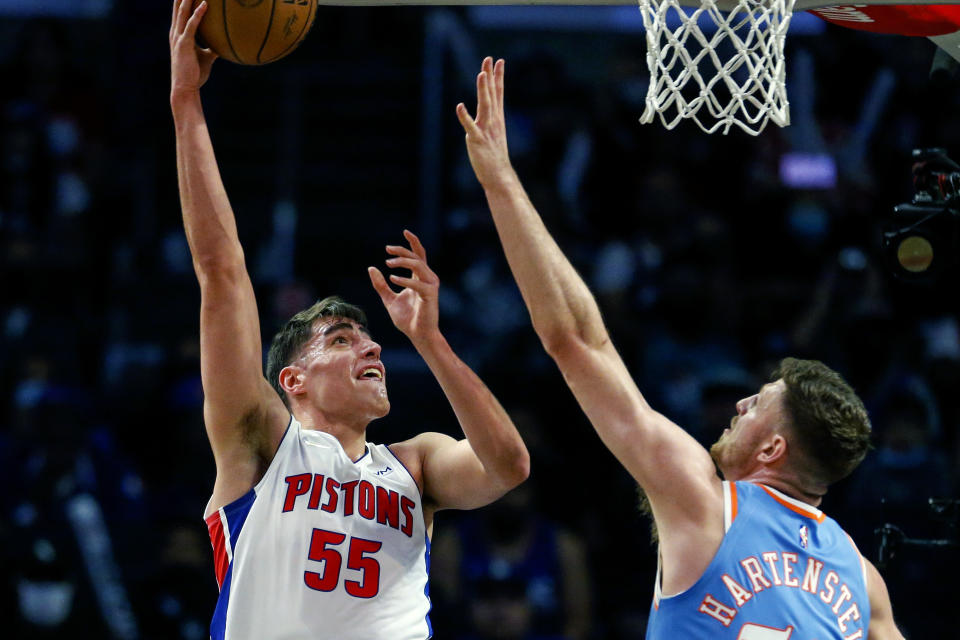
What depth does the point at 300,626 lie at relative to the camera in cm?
367

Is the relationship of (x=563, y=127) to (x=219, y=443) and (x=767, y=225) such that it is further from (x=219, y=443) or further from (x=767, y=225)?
(x=219, y=443)

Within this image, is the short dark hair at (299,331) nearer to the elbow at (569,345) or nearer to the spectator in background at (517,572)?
the elbow at (569,345)

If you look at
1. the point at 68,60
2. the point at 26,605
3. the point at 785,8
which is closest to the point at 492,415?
the point at 785,8

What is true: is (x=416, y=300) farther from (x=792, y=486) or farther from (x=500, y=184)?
(x=792, y=486)

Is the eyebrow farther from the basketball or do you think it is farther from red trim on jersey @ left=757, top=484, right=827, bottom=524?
red trim on jersey @ left=757, top=484, right=827, bottom=524

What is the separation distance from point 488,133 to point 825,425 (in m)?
1.21

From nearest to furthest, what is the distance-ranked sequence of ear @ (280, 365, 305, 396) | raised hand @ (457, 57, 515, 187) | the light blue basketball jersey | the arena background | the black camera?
the light blue basketball jersey
raised hand @ (457, 57, 515, 187)
ear @ (280, 365, 305, 396)
the black camera
the arena background

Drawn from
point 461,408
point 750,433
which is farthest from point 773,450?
point 461,408

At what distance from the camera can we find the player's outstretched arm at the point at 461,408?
3895mm

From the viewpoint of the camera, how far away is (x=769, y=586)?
3189 mm

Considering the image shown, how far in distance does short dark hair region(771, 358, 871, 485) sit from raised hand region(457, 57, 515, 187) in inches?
40.1

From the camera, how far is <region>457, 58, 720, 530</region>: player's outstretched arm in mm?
3160

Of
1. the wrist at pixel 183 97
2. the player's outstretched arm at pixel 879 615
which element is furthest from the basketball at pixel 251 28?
the player's outstretched arm at pixel 879 615

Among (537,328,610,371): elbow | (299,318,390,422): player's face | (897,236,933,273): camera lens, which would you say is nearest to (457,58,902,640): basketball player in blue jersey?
(537,328,610,371): elbow
